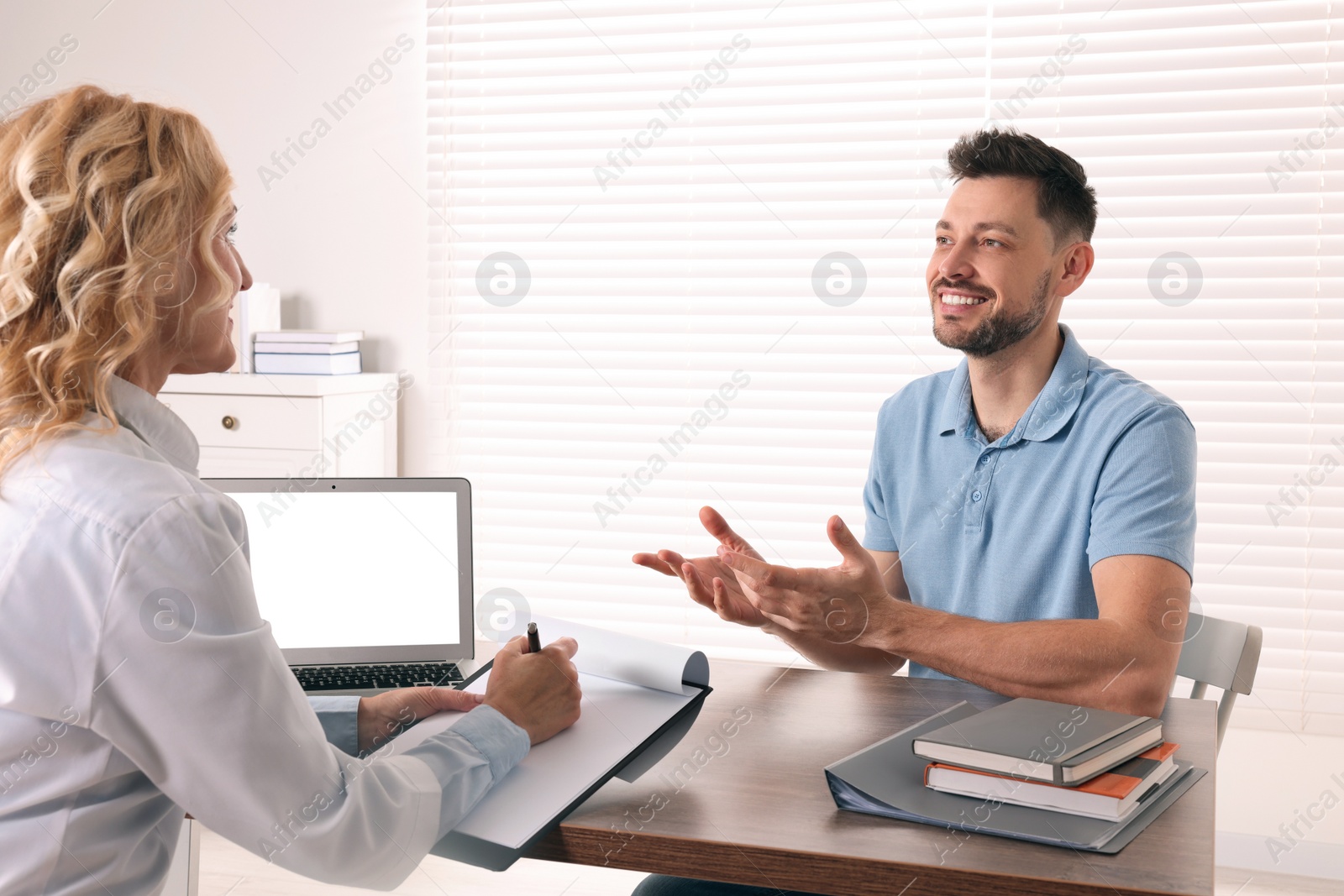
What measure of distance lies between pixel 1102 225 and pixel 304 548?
2.29m

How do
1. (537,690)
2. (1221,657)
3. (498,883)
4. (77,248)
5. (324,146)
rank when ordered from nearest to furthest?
(77,248) → (537,690) → (1221,657) → (498,883) → (324,146)

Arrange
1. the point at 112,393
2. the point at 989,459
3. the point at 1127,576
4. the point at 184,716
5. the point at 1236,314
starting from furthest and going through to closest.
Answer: the point at 1236,314
the point at 989,459
the point at 1127,576
the point at 112,393
the point at 184,716

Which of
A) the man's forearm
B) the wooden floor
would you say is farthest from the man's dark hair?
the wooden floor

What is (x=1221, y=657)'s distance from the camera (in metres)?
1.86

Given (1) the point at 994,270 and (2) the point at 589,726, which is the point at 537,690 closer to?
(2) the point at 589,726

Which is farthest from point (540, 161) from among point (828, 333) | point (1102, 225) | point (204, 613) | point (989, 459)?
point (204, 613)

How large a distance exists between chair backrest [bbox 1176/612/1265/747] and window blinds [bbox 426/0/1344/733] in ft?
3.72

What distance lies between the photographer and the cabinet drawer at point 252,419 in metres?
3.21

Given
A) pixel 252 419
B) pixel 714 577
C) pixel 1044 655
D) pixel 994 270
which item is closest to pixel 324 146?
pixel 252 419

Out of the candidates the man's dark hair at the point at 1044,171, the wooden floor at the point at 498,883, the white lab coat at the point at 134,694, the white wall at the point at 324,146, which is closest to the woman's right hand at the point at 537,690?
the white lab coat at the point at 134,694

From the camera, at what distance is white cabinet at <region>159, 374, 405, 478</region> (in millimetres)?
3217

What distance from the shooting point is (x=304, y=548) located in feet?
5.72

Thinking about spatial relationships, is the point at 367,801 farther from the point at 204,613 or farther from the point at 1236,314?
the point at 1236,314

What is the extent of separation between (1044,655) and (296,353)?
8.29 ft
